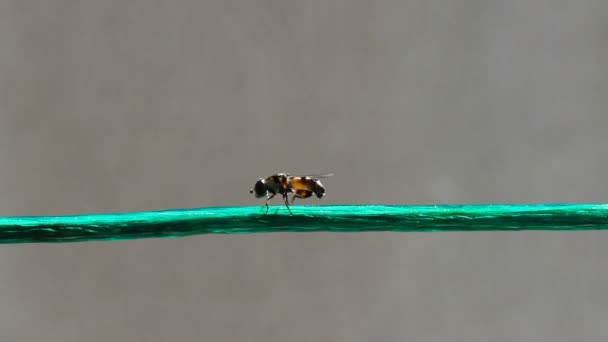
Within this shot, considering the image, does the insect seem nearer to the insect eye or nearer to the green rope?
the insect eye

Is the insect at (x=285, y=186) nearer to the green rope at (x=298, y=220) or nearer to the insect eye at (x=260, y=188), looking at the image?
the insect eye at (x=260, y=188)

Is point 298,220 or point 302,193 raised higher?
point 302,193

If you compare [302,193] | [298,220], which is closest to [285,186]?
[302,193]

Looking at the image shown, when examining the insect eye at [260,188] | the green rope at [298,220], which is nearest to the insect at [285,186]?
the insect eye at [260,188]

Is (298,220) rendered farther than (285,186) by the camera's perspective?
No

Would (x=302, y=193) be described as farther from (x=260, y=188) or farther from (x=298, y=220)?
(x=298, y=220)

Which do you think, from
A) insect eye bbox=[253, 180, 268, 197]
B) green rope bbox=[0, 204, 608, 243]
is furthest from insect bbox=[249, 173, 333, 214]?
green rope bbox=[0, 204, 608, 243]

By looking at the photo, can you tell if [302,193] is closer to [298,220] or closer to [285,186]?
[285,186]
